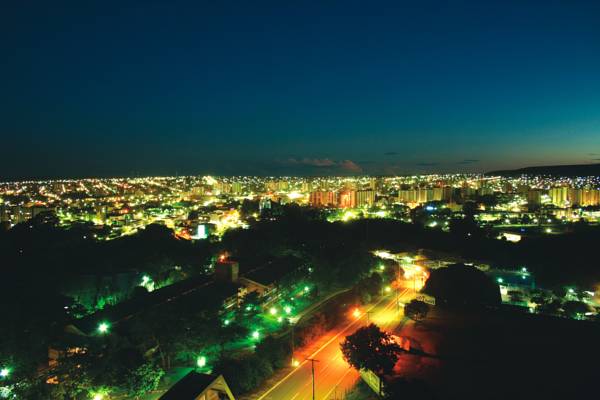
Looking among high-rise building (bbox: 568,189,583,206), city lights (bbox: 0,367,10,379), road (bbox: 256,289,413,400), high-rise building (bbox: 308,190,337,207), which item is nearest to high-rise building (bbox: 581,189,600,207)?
high-rise building (bbox: 568,189,583,206)

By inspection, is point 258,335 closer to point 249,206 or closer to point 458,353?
point 458,353

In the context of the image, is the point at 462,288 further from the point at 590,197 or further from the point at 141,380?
the point at 590,197

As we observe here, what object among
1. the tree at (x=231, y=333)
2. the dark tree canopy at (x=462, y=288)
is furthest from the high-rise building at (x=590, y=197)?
the tree at (x=231, y=333)

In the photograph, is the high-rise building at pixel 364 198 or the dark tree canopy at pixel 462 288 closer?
the dark tree canopy at pixel 462 288

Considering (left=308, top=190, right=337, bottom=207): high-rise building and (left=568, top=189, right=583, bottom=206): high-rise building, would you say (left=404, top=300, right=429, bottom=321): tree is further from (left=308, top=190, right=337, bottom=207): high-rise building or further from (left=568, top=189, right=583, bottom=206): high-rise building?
(left=568, top=189, right=583, bottom=206): high-rise building

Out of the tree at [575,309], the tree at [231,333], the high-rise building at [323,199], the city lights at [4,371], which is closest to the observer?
the city lights at [4,371]

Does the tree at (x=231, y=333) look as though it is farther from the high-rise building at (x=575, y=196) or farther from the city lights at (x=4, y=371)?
the high-rise building at (x=575, y=196)
